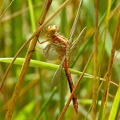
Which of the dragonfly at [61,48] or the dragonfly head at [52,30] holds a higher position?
the dragonfly head at [52,30]

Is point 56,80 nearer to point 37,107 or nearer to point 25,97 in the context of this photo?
point 37,107

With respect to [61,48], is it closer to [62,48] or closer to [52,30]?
[62,48]

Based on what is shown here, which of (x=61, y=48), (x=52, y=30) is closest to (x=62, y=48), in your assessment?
(x=61, y=48)

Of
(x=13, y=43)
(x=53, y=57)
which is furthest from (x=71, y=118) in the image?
(x=53, y=57)

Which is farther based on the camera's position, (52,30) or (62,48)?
(62,48)

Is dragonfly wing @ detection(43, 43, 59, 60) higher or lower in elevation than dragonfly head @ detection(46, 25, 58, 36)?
lower

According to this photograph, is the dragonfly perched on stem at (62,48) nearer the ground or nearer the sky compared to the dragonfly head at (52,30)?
nearer the ground

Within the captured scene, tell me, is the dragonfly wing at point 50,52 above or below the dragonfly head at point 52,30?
below

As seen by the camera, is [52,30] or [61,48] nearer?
[52,30]

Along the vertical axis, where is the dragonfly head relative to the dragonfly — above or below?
above
